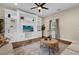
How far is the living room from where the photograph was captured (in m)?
1.59

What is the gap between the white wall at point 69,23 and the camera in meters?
1.59

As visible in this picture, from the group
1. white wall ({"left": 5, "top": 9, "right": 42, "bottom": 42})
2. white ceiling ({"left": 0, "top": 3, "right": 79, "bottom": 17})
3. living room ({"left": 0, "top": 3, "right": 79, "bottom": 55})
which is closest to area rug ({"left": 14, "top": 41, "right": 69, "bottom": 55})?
living room ({"left": 0, "top": 3, "right": 79, "bottom": 55})

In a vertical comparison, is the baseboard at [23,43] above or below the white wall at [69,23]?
below

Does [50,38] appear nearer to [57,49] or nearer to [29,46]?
[57,49]

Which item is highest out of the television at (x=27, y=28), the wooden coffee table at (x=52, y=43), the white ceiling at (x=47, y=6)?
the white ceiling at (x=47, y=6)

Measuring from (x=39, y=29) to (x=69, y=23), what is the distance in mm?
552

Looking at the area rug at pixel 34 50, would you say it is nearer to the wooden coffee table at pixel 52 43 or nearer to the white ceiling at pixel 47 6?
the wooden coffee table at pixel 52 43

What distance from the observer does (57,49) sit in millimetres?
1645

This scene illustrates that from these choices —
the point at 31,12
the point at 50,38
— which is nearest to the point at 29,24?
the point at 31,12

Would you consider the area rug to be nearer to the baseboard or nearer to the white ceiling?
the baseboard

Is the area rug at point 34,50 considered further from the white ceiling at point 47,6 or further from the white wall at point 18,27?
the white ceiling at point 47,6

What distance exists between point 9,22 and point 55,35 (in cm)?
86

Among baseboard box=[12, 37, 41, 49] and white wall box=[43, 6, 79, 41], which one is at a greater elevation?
white wall box=[43, 6, 79, 41]

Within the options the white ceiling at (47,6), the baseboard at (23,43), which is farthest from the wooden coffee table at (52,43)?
the white ceiling at (47,6)
